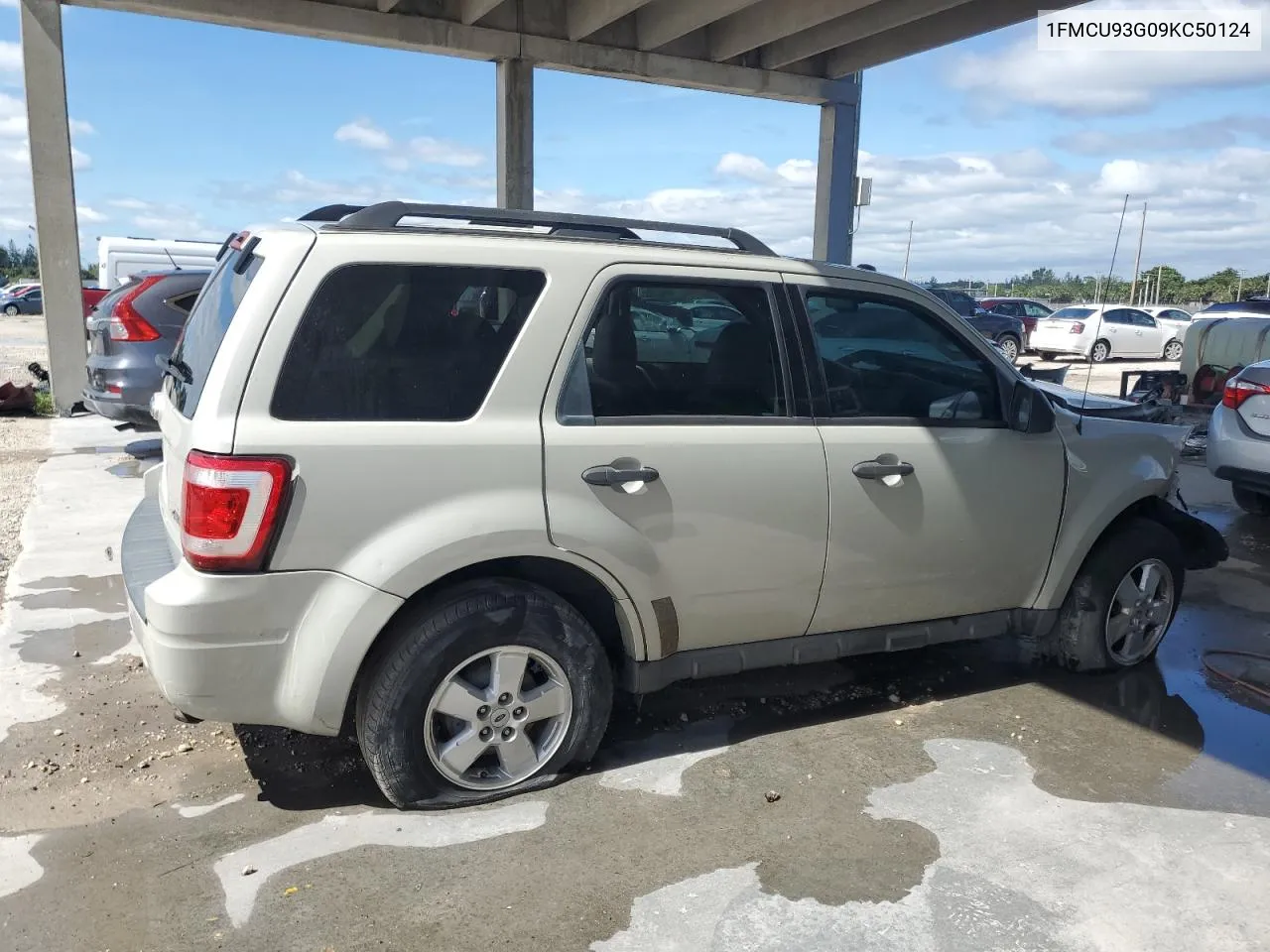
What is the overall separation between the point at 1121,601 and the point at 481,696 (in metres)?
2.99

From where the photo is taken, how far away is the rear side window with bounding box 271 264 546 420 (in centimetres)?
295

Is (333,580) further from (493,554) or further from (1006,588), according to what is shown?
(1006,588)

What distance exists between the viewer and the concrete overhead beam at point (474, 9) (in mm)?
12406

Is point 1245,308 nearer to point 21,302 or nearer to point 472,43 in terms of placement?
point 472,43

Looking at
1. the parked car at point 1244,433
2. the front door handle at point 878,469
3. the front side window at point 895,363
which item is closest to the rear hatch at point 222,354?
the front side window at point 895,363

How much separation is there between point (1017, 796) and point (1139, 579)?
5.06 ft

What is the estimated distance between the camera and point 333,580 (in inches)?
116

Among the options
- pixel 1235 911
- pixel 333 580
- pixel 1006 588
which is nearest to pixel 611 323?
pixel 333 580

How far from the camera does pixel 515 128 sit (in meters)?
14.1

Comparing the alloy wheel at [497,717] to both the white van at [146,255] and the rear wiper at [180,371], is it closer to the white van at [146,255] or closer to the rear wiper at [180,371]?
the rear wiper at [180,371]

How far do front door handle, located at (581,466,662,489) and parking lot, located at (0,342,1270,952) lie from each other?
110cm

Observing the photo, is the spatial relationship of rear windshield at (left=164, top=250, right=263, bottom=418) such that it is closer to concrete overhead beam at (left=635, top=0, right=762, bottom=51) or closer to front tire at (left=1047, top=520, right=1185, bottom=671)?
front tire at (left=1047, top=520, right=1185, bottom=671)

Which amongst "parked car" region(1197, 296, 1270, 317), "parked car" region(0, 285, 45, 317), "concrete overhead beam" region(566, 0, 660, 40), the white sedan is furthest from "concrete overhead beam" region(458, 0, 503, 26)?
"parked car" region(0, 285, 45, 317)

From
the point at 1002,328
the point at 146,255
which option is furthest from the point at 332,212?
the point at 1002,328
